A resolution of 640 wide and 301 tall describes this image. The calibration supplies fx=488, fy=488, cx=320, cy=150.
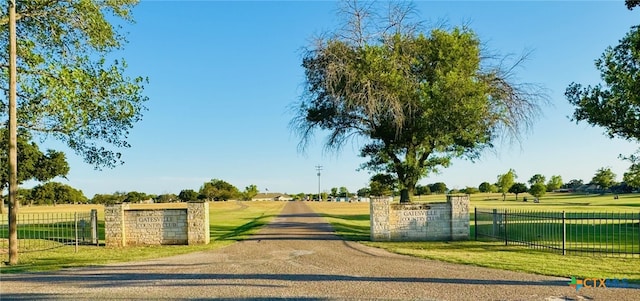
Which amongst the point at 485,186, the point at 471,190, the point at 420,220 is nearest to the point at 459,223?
the point at 420,220

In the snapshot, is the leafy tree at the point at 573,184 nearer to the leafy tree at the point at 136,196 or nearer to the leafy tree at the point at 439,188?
the leafy tree at the point at 439,188

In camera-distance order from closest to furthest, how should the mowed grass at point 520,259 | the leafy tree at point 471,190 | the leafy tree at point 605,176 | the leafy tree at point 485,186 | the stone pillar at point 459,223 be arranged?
the mowed grass at point 520,259 → the stone pillar at point 459,223 → the leafy tree at point 605,176 → the leafy tree at point 471,190 → the leafy tree at point 485,186

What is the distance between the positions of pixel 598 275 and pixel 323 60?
14031 millimetres

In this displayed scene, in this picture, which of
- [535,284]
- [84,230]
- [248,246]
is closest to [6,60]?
[84,230]

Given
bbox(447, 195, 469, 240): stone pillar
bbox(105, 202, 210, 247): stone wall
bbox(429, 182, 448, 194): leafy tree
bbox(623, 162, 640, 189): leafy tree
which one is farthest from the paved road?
bbox(429, 182, 448, 194): leafy tree

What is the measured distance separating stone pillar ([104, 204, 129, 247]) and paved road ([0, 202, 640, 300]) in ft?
16.3

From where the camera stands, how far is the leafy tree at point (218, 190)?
148875 millimetres

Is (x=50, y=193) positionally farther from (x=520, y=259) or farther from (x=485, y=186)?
(x=485, y=186)

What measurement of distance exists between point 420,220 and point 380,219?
5.10 ft

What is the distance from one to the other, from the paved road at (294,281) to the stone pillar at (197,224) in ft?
12.6

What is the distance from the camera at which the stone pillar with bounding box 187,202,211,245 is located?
17.3 metres

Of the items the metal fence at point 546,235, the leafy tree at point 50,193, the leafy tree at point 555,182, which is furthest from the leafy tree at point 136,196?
the metal fence at point 546,235

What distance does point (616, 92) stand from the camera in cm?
1969

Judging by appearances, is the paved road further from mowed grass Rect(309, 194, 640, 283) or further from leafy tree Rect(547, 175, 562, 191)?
leafy tree Rect(547, 175, 562, 191)
